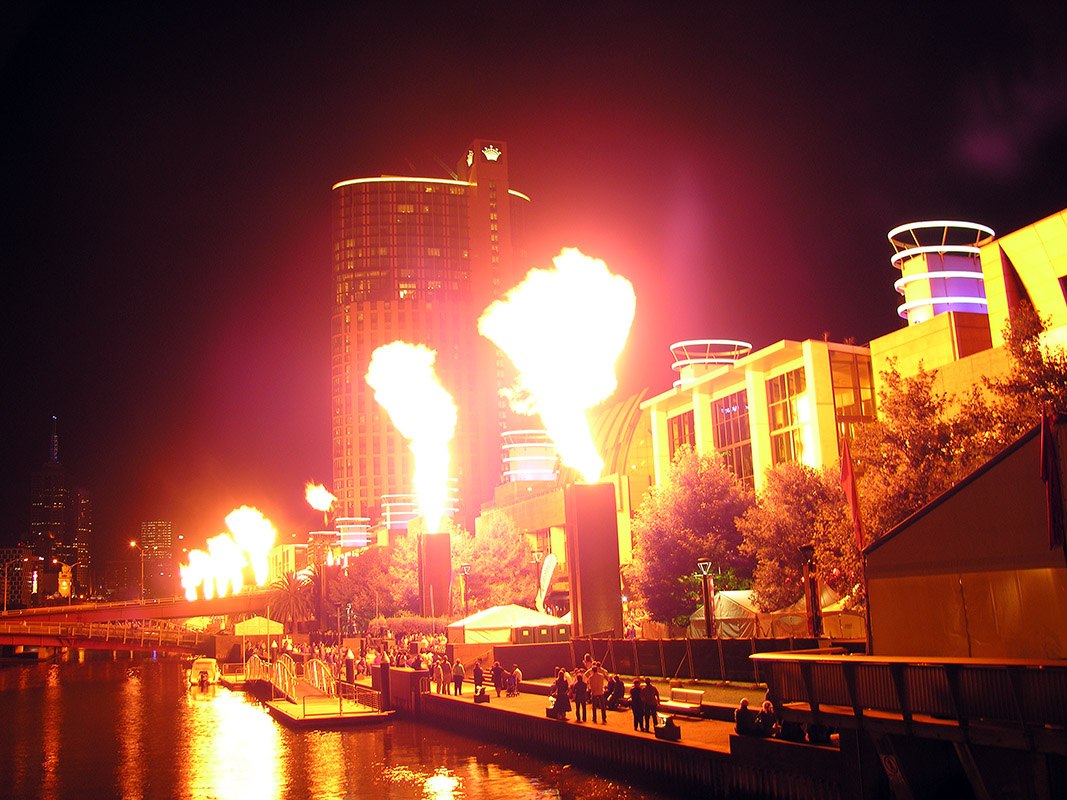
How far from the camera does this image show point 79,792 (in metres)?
26.6

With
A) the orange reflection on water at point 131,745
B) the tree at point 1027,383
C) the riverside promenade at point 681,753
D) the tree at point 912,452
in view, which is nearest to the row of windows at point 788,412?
the tree at point 912,452

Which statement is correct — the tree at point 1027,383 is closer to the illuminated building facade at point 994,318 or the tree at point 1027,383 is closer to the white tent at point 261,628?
the illuminated building facade at point 994,318

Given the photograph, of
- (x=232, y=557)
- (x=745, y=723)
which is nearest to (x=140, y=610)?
(x=232, y=557)

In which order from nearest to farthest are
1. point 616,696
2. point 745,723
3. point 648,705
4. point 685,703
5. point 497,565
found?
point 745,723
point 648,705
point 685,703
point 616,696
point 497,565

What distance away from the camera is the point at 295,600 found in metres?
97.8

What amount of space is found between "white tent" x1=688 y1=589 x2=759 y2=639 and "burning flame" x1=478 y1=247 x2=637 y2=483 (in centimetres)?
937

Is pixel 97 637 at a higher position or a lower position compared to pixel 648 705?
lower

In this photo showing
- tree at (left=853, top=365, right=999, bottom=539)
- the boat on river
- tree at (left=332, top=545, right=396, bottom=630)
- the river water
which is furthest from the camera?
tree at (left=332, top=545, right=396, bottom=630)

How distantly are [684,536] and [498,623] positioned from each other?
13.0 meters

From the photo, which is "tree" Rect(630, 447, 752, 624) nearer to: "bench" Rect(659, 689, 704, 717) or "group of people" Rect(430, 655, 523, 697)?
"group of people" Rect(430, 655, 523, 697)

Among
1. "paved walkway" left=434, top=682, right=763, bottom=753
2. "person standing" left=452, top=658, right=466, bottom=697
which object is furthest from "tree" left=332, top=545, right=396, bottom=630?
"paved walkway" left=434, top=682, right=763, bottom=753

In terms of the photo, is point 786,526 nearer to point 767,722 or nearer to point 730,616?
point 730,616

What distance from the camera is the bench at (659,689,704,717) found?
24.1 m

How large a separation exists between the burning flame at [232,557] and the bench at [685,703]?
105m
